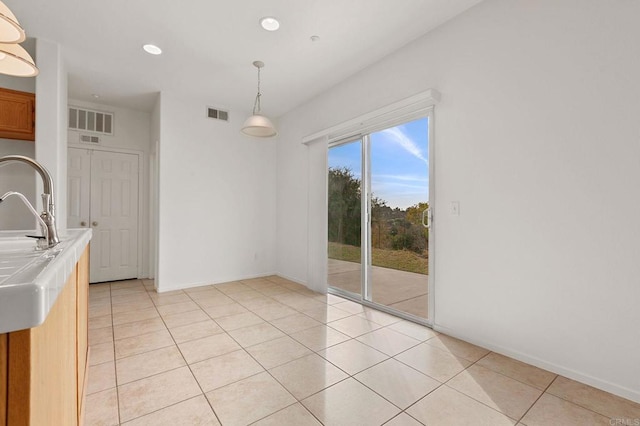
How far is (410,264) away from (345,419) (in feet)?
6.98

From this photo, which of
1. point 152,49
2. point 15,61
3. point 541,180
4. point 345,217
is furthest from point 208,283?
point 541,180

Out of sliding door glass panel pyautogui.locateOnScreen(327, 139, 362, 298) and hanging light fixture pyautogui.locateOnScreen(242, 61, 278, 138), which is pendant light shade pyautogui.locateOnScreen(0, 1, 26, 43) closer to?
hanging light fixture pyautogui.locateOnScreen(242, 61, 278, 138)

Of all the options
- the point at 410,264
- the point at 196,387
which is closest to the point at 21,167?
the point at 196,387

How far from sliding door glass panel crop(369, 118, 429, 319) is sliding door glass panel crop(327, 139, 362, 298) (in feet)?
0.77

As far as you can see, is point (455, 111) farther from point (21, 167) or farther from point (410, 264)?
point (21, 167)

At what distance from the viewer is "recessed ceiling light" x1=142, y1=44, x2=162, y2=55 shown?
3.26 metres

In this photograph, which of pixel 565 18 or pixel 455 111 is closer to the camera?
pixel 565 18

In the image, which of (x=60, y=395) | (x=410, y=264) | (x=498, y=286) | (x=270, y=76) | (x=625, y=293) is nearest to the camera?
(x=60, y=395)

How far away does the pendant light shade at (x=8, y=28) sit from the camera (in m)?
1.43

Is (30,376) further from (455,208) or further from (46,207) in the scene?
(455,208)

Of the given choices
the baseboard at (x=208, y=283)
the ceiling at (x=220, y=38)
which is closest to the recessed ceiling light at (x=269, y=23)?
the ceiling at (x=220, y=38)

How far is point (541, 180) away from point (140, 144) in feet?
19.1

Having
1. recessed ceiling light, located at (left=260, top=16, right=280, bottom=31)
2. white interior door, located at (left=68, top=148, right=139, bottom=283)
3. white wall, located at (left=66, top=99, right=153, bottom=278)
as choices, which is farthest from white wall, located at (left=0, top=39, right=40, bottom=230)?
recessed ceiling light, located at (left=260, top=16, right=280, bottom=31)

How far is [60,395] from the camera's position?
3.14ft
